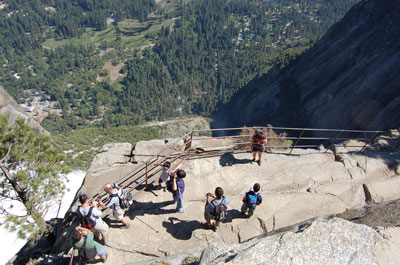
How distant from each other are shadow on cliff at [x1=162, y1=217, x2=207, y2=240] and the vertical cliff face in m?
32.1

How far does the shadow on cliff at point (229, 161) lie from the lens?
1192 cm

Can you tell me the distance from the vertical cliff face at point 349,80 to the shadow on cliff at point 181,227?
32.1m

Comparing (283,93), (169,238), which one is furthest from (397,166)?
(283,93)

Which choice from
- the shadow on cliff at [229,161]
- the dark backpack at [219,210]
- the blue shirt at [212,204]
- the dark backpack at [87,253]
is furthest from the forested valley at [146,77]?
the dark backpack at [87,253]

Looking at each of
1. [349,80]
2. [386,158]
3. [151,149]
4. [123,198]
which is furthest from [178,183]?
[349,80]

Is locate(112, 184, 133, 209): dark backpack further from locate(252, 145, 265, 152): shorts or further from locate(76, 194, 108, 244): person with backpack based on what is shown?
locate(252, 145, 265, 152): shorts

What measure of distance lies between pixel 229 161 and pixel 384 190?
6.38 metres

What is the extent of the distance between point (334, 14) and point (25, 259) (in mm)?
224858

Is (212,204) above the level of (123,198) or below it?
above

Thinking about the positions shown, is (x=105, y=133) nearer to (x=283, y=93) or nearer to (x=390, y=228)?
(x=283, y=93)

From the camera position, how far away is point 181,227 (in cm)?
928

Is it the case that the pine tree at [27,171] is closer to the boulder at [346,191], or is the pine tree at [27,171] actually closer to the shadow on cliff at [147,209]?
the shadow on cliff at [147,209]

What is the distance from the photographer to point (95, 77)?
18412 cm

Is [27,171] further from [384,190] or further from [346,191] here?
[384,190]
